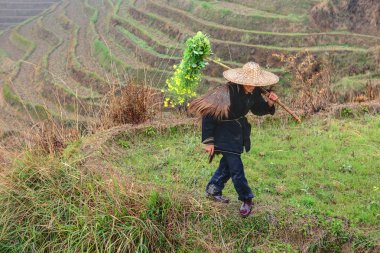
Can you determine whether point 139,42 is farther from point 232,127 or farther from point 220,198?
point 232,127

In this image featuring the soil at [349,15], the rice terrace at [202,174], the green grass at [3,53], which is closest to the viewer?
the rice terrace at [202,174]

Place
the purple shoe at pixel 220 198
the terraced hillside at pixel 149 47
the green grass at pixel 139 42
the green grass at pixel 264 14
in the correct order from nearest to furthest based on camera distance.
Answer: the purple shoe at pixel 220 198 → the terraced hillside at pixel 149 47 → the green grass at pixel 139 42 → the green grass at pixel 264 14

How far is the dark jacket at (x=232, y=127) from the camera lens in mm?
4254

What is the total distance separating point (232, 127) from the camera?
431cm

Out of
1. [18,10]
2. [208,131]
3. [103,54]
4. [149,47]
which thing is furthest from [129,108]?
[18,10]

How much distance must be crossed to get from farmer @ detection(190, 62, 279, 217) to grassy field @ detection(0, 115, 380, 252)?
1.12ft

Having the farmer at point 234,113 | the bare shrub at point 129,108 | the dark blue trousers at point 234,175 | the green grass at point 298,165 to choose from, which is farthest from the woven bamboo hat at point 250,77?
the bare shrub at point 129,108

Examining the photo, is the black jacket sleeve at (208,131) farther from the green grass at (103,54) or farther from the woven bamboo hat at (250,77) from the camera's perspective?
the green grass at (103,54)

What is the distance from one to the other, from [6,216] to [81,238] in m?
0.85

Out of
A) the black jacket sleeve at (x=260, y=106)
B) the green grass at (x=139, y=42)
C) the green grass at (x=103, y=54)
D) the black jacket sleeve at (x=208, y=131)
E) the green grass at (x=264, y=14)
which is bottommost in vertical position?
the green grass at (x=103, y=54)

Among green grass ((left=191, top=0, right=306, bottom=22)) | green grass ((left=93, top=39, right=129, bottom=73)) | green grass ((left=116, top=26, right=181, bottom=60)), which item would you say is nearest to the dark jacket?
green grass ((left=116, top=26, right=181, bottom=60))

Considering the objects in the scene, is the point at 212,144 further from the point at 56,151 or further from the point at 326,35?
the point at 326,35

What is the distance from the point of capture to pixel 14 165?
4.94m

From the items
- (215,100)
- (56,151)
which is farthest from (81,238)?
(56,151)
